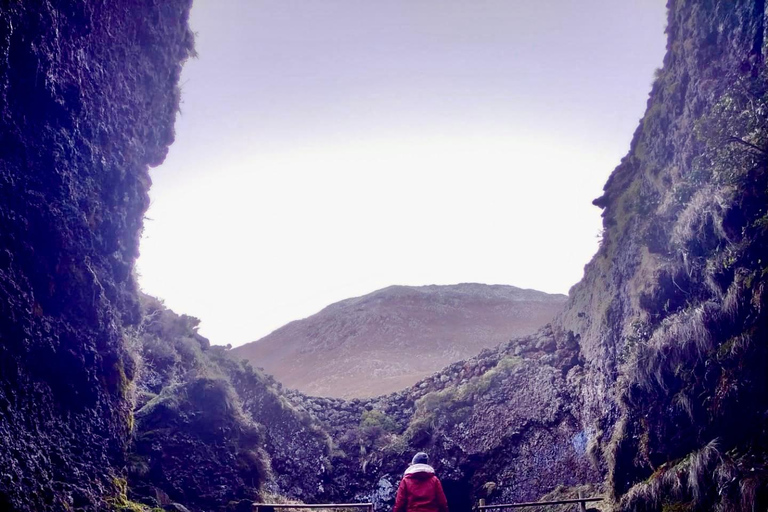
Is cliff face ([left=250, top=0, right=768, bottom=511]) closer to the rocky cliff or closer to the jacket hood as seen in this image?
the rocky cliff

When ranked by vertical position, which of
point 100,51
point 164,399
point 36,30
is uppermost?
point 100,51

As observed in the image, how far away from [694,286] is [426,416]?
918 centimetres

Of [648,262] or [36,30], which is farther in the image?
[648,262]

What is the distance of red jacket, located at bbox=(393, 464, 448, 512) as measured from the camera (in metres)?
7.67

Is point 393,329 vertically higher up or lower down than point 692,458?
higher up

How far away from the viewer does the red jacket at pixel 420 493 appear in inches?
302

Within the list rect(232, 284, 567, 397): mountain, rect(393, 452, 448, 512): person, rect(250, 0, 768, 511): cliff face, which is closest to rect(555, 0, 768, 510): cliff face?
rect(250, 0, 768, 511): cliff face

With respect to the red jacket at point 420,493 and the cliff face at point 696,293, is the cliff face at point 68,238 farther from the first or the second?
the cliff face at point 696,293

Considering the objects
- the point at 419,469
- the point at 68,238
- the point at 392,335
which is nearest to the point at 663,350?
the point at 419,469

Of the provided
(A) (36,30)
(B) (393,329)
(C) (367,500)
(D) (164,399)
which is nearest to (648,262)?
(C) (367,500)

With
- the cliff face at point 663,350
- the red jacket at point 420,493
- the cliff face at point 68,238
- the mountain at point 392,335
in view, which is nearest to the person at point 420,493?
the red jacket at point 420,493

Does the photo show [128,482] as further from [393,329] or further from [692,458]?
[393,329]

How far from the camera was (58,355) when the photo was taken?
8195mm

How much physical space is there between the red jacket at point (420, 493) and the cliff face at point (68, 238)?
4581 mm
